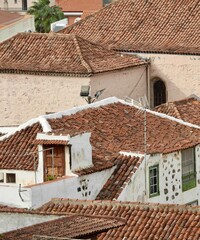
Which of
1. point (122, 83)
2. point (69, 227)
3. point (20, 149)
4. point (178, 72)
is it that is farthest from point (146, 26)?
point (69, 227)

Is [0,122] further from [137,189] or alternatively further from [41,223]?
[41,223]

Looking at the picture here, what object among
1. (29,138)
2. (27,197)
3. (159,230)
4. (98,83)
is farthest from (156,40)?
(159,230)

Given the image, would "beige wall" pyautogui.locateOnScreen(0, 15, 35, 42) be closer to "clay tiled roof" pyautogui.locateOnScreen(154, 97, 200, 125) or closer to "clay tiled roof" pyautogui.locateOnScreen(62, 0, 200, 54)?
"clay tiled roof" pyautogui.locateOnScreen(62, 0, 200, 54)

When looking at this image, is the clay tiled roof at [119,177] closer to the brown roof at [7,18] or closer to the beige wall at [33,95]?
the beige wall at [33,95]

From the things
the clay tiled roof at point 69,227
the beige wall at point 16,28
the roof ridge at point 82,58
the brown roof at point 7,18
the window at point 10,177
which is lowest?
the brown roof at point 7,18

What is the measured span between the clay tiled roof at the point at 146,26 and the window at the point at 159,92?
3.68ft

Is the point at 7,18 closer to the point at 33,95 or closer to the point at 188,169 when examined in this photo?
the point at 33,95

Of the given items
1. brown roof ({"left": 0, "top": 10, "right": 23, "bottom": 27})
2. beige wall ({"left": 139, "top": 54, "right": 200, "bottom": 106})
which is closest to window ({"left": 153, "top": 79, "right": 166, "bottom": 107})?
beige wall ({"left": 139, "top": 54, "right": 200, "bottom": 106})

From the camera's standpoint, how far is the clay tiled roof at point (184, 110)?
49844 millimetres

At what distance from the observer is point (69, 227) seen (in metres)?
29.1

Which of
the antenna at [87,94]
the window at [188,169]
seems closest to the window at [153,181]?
the window at [188,169]

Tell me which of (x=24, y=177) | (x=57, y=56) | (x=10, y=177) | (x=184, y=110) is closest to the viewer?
(x=24, y=177)

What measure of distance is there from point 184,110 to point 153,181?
849cm

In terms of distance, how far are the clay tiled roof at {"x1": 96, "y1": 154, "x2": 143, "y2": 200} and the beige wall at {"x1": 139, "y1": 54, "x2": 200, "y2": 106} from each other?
1485cm
